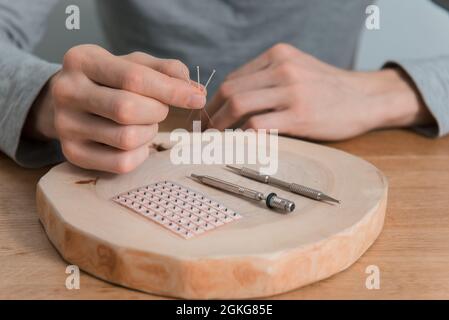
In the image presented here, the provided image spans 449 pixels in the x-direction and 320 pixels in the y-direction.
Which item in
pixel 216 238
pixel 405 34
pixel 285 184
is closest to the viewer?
pixel 216 238

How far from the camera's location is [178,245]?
53 cm

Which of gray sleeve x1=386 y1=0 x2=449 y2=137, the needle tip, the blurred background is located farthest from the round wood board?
the blurred background

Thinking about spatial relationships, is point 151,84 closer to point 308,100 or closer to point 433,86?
point 308,100

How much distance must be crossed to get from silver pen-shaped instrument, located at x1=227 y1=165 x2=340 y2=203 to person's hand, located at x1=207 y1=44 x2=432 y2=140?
181mm

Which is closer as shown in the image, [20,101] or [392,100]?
[20,101]

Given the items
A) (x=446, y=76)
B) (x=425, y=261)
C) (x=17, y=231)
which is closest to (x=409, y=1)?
(x=446, y=76)

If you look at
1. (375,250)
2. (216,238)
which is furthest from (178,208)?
(375,250)

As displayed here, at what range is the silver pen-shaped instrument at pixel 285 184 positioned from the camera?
629mm

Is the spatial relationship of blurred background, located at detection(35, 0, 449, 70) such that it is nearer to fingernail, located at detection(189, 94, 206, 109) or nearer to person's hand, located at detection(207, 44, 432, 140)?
person's hand, located at detection(207, 44, 432, 140)

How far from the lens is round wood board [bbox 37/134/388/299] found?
0.51 meters

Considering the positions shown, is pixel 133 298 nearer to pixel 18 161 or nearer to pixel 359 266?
pixel 359 266

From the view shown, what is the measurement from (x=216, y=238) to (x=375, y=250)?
0.61 feet

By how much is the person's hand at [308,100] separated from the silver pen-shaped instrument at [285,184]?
18 cm

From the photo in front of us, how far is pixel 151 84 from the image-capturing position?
2.05ft
